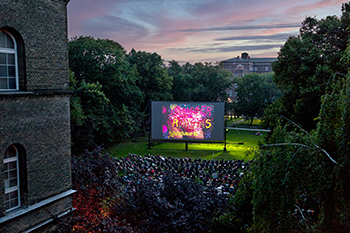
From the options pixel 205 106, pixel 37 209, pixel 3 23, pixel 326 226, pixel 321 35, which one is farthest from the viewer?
pixel 205 106

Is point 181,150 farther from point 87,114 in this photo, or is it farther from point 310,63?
point 310,63

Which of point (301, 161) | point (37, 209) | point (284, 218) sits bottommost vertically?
point (37, 209)

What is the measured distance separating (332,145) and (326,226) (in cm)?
132

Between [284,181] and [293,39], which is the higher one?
[293,39]

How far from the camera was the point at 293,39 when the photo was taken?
834 inches

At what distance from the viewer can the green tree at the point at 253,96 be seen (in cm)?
4884

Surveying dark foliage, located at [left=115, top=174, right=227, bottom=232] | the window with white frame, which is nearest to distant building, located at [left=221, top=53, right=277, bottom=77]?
dark foliage, located at [left=115, top=174, right=227, bottom=232]

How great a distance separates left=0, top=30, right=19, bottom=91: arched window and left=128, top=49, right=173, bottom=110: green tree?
2996 centimetres

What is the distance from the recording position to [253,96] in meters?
49.8

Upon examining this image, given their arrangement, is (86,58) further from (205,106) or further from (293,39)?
(293,39)

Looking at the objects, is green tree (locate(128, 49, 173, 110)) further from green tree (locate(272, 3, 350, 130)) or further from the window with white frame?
the window with white frame

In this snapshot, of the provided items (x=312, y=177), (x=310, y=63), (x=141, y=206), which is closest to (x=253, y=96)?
(x=310, y=63)

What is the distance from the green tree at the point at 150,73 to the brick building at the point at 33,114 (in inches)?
1130

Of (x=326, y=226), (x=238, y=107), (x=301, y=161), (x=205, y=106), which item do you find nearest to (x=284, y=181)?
(x=301, y=161)
